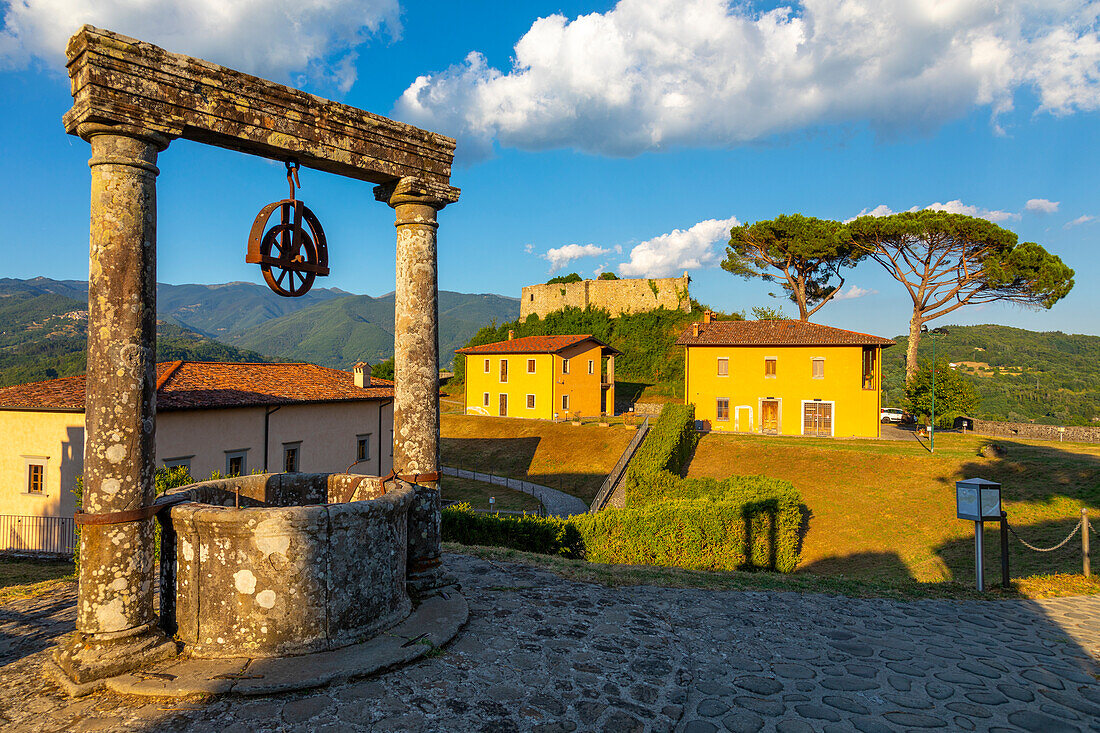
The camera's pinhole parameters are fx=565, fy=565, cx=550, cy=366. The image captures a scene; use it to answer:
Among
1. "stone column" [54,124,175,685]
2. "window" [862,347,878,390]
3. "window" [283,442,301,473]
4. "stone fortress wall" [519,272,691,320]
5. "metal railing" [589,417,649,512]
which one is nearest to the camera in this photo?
"stone column" [54,124,175,685]

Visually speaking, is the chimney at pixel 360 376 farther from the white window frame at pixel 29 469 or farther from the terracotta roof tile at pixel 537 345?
the terracotta roof tile at pixel 537 345

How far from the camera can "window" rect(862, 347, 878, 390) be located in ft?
104

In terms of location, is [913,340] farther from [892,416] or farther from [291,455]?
[291,455]

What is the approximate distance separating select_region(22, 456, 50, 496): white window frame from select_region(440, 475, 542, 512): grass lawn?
503 inches

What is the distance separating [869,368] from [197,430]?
3250cm

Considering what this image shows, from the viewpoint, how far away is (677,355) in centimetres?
5394

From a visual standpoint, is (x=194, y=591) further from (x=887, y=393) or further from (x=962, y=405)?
(x=887, y=393)

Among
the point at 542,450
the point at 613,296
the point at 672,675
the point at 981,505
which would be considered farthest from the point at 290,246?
the point at 613,296

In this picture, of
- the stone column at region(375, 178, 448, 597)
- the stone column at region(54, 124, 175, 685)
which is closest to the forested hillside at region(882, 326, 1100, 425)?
the stone column at region(375, 178, 448, 597)

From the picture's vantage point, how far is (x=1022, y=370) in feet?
223

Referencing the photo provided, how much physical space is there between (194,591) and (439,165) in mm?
4930

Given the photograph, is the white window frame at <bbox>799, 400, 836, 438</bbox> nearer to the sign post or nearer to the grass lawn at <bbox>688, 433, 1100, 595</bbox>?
the grass lawn at <bbox>688, 433, 1100, 595</bbox>

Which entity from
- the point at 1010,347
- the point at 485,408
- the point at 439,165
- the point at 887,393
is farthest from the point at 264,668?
the point at 1010,347

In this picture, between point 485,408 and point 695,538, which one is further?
point 485,408
